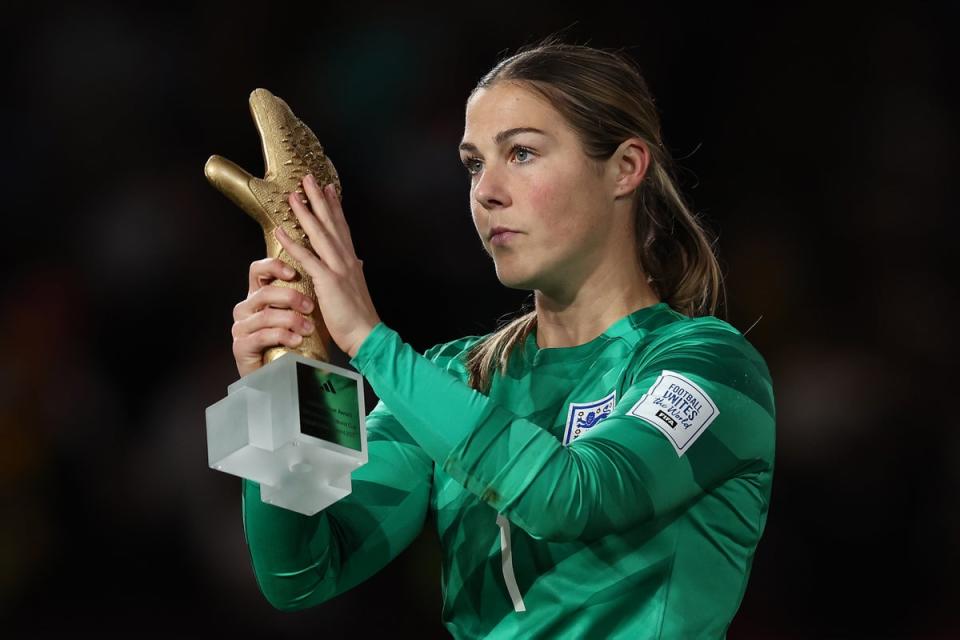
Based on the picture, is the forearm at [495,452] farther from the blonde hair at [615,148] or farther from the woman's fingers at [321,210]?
the blonde hair at [615,148]

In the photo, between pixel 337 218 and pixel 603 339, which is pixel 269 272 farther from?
pixel 603 339

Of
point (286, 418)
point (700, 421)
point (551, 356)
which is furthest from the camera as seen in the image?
point (551, 356)

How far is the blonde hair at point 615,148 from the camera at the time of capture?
6.23 feet

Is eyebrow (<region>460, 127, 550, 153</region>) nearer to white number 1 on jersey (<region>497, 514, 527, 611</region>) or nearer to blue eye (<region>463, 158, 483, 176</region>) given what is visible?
blue eye (<region>463, 158, 483, 176</region>)

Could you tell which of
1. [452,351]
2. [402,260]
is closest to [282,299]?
[452,351]

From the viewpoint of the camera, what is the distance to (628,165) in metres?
1.99

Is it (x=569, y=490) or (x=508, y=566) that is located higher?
(x=569, y=490)

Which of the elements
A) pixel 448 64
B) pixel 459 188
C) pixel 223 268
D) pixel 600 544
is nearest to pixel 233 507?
pixel 223 268

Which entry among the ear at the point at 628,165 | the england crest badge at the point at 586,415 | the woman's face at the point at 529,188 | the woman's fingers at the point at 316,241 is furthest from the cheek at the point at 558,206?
the woman's fingers at the point at 316,241

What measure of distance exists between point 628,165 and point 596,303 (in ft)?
0.69

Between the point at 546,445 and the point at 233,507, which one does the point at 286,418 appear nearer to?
the point at 546,445

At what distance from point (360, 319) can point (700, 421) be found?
1.43 feet

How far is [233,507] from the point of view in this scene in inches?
133

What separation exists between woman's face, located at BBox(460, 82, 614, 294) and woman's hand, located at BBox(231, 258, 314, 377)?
13.6 inches
